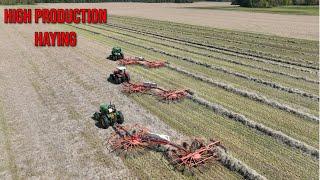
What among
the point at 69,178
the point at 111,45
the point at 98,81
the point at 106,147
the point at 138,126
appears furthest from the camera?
the point at 111,45

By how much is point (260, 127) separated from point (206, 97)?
4088 millimetres

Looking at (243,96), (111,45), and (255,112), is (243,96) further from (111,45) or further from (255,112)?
(111,45)

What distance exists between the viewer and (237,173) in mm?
10734

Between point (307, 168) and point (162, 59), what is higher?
point (162, 59)

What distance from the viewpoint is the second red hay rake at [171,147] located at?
36.4 ft

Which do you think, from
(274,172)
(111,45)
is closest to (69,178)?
(274,172)

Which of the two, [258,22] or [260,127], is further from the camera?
[258,22]

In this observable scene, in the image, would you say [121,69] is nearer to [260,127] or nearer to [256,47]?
[260,127]

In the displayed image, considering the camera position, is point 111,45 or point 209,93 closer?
point 209,93

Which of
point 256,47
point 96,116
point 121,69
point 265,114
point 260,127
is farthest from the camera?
point 256,47

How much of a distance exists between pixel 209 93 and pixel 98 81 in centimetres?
625

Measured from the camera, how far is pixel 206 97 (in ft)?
57.2

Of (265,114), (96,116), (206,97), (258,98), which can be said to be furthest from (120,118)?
(258,98)

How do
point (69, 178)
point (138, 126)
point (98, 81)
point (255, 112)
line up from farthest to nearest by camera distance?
1. point (98, 81)
2. point (255, 112)
3. point (138, 126)
4. point (69, 178)
